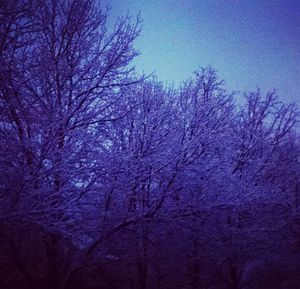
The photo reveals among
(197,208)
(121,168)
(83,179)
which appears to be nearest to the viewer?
(83,179)

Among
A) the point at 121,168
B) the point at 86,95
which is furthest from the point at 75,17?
the point at 121,168

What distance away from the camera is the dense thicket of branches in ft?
14.7

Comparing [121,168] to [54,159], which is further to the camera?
[121,168]

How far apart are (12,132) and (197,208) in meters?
3.42

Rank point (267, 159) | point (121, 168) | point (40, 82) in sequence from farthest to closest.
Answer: point (267, 159) → point (40, 82) → point (121, 168)

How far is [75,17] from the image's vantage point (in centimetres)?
629

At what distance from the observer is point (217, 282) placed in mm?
11773

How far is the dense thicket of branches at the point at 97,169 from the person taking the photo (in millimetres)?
4480

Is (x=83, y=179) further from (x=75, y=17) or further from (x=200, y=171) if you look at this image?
(x=75, y=17)

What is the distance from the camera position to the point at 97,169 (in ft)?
15.5

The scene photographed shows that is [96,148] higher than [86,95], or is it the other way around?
[86,95]

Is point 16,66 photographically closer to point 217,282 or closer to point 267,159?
point 267,159

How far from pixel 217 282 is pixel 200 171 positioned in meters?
7.32

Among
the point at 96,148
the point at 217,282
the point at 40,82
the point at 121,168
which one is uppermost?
the point at 40,82
